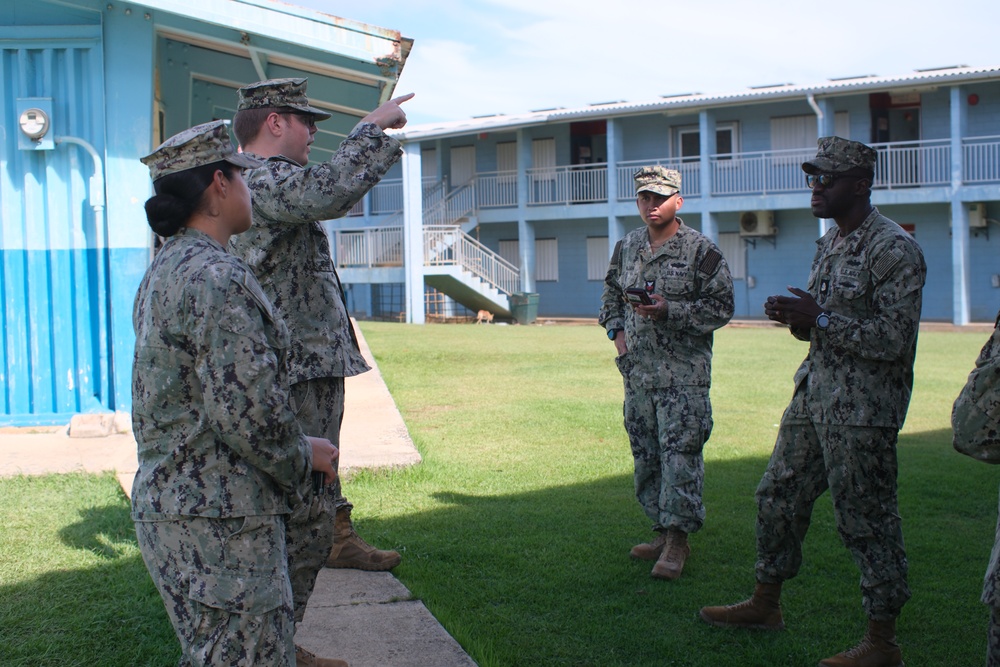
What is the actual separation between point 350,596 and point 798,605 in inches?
81.8

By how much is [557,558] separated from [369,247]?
26102 mm

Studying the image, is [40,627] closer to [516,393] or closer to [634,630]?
[634,630]

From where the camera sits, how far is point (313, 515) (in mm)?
3545

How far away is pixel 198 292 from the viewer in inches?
103

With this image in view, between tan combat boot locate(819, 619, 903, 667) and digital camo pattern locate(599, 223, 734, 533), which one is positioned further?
digital camo pattern locate(599, 223, 734, 533)

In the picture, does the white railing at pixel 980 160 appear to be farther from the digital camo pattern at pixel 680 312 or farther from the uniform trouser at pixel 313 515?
the uniform trouser at pixel 313 515

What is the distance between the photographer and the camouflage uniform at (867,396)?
13.3 ft

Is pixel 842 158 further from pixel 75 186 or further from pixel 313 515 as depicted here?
pixel 75 186

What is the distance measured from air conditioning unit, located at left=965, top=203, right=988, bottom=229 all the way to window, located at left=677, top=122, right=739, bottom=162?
22.9ft

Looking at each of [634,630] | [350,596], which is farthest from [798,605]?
[350,596]

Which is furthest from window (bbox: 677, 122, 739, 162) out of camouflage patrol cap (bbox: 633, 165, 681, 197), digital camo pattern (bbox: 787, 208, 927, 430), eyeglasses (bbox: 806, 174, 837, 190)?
digital camo pattern (bbox: 787, 208, 927, 430)

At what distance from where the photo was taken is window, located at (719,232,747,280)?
1256 inches

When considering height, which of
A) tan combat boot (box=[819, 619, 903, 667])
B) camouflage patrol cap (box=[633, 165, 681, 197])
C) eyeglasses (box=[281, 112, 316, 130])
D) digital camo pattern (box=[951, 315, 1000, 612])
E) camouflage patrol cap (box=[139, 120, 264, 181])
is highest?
eyeglasses (box=[281, 112, 316, 130])

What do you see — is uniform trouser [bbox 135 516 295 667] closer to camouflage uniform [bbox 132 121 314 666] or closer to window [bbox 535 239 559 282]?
camouflage uniform [bbox 132 121 314 666]
